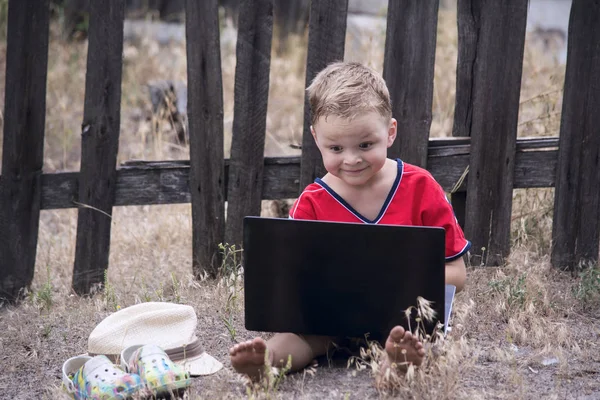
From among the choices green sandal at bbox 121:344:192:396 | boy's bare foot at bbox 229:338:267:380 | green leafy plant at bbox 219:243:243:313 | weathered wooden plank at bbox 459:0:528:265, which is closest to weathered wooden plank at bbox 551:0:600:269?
weathered wooden plank at bbox 459:0:528:265

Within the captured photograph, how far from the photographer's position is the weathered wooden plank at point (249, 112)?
12.5ft

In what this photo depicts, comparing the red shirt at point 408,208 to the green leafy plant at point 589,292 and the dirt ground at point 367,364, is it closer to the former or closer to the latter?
the dirt ground at point 367,364

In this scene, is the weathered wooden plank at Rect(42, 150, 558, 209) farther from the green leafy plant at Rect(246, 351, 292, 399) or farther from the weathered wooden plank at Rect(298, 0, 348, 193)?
the green leafy plant at Rect(246, 351, 292, 399)

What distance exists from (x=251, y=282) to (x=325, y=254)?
283 millimetres

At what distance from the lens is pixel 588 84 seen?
385cm

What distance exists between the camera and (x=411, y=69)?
3.82 meters

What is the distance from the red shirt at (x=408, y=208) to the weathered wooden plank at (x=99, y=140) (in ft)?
4.43

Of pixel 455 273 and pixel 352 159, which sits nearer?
pixel 352 159

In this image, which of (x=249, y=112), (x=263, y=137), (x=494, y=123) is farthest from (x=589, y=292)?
(x=249, y=112)

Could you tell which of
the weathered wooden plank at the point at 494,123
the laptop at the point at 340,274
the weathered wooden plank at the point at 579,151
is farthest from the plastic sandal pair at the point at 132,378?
the weathered wooden plank at the point at 579,151

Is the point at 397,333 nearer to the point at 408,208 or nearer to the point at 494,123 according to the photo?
the point at 408,208

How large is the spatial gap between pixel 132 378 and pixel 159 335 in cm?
42

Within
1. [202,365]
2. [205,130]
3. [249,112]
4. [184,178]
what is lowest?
[202,365]

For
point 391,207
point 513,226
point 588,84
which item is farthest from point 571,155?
point 391,207
